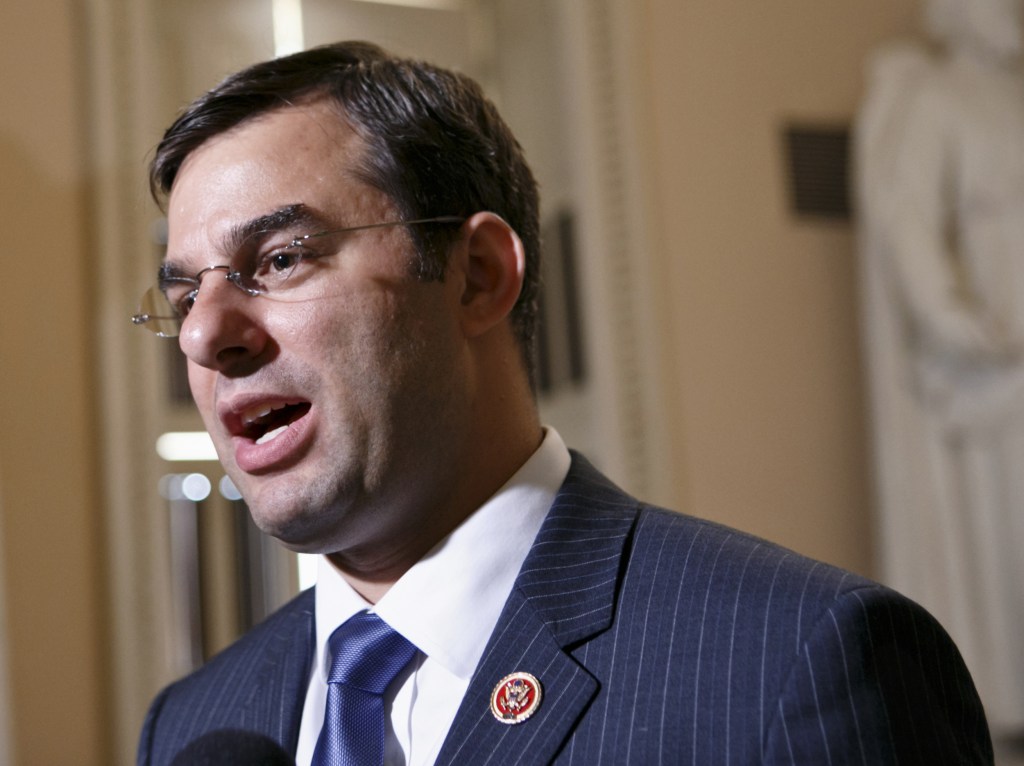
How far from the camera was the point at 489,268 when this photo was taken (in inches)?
67.1

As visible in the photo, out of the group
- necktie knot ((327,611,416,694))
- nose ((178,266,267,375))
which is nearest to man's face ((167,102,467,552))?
nose ((178,266,267,375))

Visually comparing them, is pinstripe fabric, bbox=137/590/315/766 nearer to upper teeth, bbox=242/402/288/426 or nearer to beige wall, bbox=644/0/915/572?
upper teeth, bbox=242/402/288/426

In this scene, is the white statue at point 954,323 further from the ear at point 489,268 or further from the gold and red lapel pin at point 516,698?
the gold and red lapel pin at point 516,698

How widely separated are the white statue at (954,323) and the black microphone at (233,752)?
11.2ft

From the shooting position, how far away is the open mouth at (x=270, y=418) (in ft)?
4.96

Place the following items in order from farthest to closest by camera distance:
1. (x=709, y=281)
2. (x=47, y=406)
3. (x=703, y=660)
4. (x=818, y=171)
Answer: (x=818, y=171) → (x=709, y=281) → (x=47, y=406) → (x=703, y=660)

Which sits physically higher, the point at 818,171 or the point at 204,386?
the point at 818,171

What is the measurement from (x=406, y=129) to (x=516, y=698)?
739 millimetres

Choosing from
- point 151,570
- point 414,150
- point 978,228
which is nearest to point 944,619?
point 978,228

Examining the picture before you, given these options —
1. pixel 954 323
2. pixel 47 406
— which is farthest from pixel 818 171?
pixel 47 406

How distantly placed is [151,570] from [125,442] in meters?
0.37

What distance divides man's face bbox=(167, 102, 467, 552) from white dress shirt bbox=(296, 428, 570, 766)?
7cm

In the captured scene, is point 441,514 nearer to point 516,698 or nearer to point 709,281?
point 516,698

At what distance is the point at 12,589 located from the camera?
3418 millimetres
